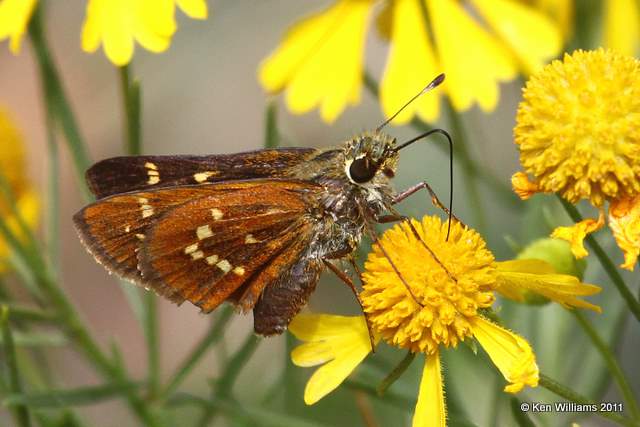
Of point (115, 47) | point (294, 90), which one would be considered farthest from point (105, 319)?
point (115, 47)

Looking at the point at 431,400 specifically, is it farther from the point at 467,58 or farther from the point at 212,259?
the point at 467,58

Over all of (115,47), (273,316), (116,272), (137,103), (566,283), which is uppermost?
(115,47)

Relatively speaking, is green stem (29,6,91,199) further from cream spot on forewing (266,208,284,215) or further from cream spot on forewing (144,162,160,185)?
cream spot on forewing (266,208,284,215)

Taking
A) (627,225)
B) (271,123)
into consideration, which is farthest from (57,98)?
(627,225)

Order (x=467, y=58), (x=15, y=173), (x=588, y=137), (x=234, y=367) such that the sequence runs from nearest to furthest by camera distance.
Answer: (x=588, y=137) → (x=234, y=367) → (x=467, y=58) → (x=15, y=173)

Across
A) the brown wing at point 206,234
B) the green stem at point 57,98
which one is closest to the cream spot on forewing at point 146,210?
the brown wing at point 206,234

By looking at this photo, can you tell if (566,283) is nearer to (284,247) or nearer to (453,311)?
(453,311)

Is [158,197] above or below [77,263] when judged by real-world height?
below

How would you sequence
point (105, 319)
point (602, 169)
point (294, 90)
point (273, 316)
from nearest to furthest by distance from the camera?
point (602, 169)
point (273, 316)
point (294, 90)
point (105, 319)
